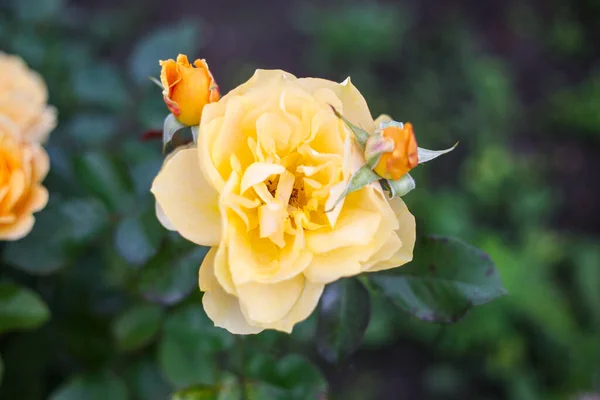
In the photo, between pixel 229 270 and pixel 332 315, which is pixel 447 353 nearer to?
pixel 332 315

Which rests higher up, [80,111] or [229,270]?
[229,270]

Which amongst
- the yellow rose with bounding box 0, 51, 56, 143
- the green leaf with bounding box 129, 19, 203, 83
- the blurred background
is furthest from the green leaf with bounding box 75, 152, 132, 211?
the green leaf with bounding box 129, 19, 203, 83

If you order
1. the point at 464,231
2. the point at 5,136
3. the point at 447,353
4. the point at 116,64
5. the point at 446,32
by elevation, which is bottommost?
the point at 447,353

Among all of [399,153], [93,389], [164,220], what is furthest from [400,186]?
[93,389]

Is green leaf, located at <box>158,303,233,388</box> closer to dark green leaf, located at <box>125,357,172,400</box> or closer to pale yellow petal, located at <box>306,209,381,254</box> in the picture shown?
dark green leaf, located at <box>125,357,172,400</box>

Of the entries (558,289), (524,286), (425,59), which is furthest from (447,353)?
(425,59)

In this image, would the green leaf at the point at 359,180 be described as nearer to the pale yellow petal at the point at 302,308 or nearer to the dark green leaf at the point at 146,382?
the pale yellow petal at the point at 302,308
